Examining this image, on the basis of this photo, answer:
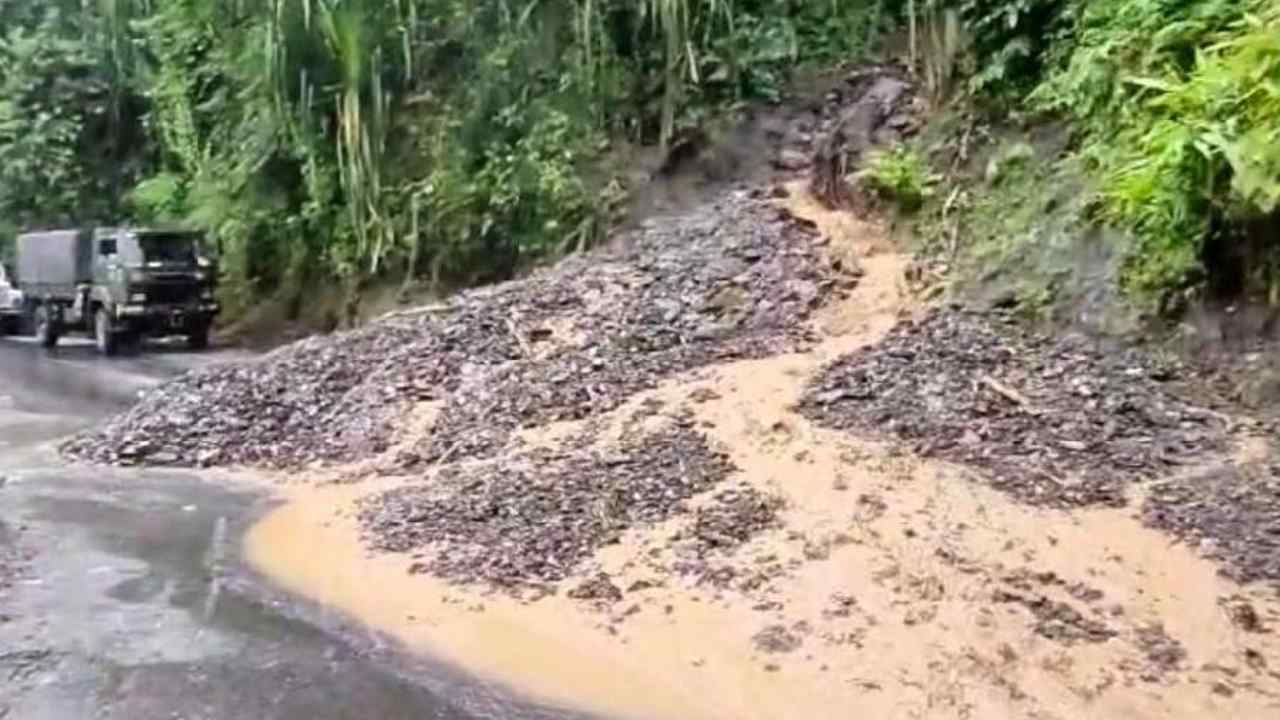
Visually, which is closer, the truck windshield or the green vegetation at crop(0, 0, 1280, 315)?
the green vegetation at crop(0, 0, 1280, 315)

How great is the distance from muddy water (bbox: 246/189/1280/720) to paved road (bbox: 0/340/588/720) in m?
0.33

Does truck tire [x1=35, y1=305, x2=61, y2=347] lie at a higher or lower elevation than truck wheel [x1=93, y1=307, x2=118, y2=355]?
lower

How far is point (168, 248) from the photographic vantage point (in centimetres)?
2425

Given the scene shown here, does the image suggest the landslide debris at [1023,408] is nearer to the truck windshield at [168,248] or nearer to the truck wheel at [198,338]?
the truck wheel at [198,338]

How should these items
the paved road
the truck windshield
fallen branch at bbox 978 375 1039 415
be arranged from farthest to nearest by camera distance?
the truck windshield, fallen branch at bbox 978 375 1039 415, the paved road

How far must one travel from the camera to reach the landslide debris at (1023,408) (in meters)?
8.20

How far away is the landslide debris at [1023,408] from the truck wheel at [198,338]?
53.5 ft

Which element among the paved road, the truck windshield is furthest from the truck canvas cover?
the paved road

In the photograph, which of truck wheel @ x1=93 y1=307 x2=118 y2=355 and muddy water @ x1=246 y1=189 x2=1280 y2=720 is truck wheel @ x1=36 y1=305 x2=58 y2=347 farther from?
muddy water @ x1=246 y1=189 x2=1280 y2=720

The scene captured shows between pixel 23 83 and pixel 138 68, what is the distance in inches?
128

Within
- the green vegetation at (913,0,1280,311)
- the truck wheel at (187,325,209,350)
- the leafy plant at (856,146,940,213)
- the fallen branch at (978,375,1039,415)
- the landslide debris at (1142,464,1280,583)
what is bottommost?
the truck wheel at (187,325,209,350)

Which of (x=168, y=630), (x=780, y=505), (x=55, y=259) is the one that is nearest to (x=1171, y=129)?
(x=780, y=505)

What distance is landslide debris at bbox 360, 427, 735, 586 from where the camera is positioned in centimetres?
831

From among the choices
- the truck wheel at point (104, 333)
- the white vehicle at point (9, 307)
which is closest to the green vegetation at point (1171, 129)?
the truck wheel at point (104, 333)
